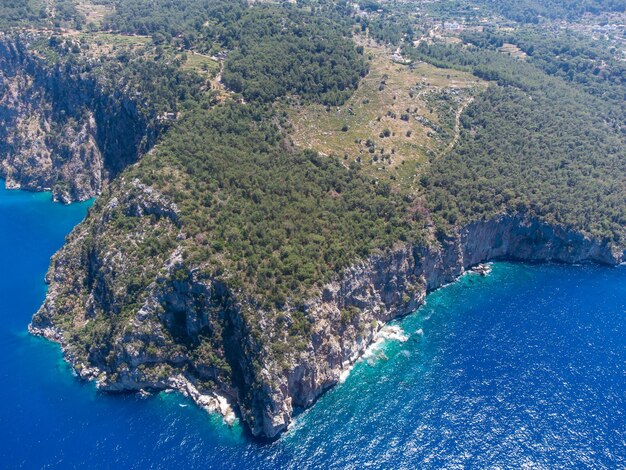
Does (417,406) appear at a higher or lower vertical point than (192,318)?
lower

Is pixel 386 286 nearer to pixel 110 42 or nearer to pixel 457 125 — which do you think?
pixel 457 125

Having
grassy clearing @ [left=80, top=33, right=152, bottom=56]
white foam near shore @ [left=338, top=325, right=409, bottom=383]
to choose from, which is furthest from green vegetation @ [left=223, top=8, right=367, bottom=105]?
white foam near shore @ [left=338, top=325, right=409, bottom=383]

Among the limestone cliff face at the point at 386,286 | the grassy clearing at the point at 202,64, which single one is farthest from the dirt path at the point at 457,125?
the grassy clearing at the point at 202,64

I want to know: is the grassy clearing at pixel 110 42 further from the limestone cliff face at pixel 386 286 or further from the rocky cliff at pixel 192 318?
the limestone cliff face at pixel 386 286

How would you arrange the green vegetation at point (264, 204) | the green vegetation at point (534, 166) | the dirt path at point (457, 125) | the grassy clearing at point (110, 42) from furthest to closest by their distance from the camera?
the grassy clearing at point (110, 42) < the dirt path at point (457, 125) < the green vegetation at point (534, 166) < the green vegetation at point (264, 204)

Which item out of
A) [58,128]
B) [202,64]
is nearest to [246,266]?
[202,64]

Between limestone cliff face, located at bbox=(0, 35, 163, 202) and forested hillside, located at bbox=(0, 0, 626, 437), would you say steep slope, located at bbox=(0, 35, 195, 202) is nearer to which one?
limestone cliff face, located at bbox=(0, 35, 163, 202)

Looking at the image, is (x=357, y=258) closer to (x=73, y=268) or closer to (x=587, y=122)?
(x=73, y=268)
